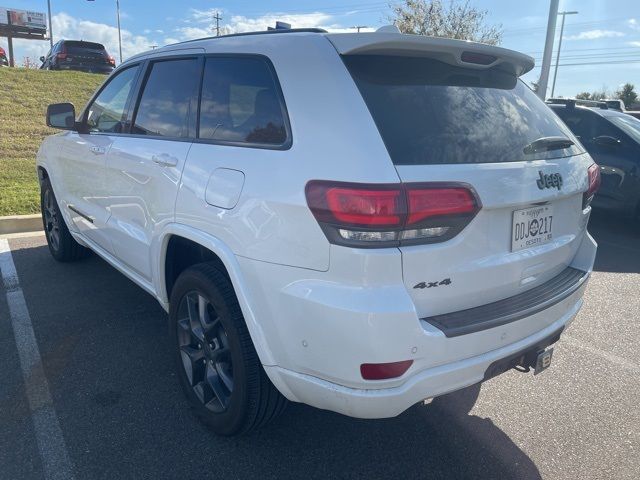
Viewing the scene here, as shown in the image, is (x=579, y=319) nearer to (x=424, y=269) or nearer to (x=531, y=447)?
(x=531, y=447)

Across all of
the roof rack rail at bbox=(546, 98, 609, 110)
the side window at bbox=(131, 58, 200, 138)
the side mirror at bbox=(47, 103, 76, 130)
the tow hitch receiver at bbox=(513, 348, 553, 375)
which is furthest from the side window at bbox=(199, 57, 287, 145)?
the roof rack rail at bbox=(546, 98, 609, 110)

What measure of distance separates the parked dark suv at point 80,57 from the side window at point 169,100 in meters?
18.4

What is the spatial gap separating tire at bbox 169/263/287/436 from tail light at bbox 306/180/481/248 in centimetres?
74

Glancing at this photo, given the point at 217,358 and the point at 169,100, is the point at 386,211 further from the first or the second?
the point at 169,100

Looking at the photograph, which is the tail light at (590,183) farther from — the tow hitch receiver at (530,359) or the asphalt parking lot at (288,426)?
the asphalt parking lot at (288,426)

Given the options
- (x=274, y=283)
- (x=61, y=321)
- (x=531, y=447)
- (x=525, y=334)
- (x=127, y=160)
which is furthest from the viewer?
(x=61, y=321)

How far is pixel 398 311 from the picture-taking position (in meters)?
1.92

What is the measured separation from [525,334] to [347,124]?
3.93 ft

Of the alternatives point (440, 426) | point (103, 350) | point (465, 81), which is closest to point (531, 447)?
point (440, 426)

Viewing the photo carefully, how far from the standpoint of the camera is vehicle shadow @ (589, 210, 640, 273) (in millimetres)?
5737

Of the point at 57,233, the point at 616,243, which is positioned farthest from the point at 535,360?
the point at 616,243

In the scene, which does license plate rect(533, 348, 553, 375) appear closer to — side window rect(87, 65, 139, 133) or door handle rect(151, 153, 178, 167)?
door handle rect(151, 153, 178, 167)

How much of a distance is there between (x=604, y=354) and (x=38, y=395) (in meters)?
3.61

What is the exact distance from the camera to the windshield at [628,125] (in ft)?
22.9
